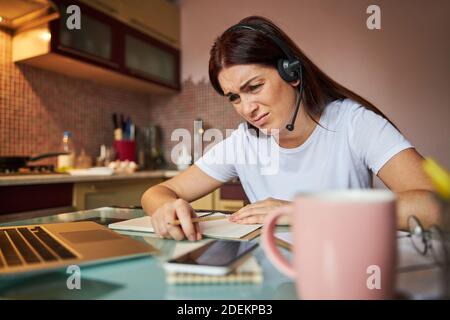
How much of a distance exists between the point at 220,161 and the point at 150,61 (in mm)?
1706

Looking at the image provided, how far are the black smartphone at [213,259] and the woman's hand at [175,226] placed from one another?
11 cm

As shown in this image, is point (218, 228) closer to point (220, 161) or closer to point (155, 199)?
point (155, 199)

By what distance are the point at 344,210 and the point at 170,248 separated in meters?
0.33

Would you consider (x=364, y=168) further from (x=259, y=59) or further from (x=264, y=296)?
(x=264, y=296)

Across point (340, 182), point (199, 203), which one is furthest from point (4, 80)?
point (340, 182)

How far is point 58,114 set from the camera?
2250 millimetres

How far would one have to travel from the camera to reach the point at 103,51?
2.23m

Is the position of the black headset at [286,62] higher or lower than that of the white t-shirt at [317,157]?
higher

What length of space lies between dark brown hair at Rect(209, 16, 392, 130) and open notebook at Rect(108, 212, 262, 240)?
0.50 metres

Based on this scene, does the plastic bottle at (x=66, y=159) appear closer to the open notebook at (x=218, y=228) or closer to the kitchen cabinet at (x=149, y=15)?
the kitchen cabinet at (x=149, y=15)

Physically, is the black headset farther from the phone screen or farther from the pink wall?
the pink wall

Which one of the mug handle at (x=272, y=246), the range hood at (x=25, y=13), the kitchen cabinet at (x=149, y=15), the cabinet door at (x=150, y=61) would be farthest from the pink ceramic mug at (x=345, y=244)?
the cabinet door at (x=150, y=61)

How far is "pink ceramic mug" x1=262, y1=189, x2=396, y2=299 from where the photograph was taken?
0.27m

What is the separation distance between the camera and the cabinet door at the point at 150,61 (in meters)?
2.46
